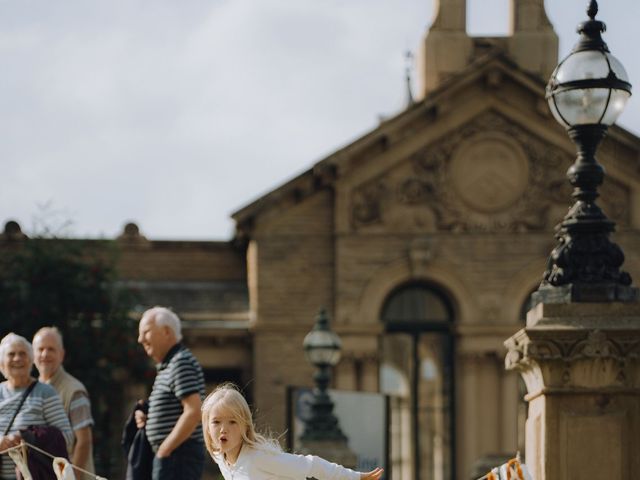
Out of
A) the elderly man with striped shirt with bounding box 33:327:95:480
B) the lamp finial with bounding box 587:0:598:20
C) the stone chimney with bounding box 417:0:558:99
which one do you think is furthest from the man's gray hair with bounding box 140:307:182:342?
the stone chimney with bounding box 417:0:558:99

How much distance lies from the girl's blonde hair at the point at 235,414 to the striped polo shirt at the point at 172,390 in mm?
3213

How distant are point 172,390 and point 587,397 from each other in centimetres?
296

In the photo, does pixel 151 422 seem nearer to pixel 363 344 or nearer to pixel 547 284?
pixel 547 284

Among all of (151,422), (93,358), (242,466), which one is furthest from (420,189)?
(242,466)

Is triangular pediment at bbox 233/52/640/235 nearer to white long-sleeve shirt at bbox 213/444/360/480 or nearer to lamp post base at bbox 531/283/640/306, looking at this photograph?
lamp post base at bbox 531/283/640/306

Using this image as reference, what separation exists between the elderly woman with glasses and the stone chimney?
25.7 m

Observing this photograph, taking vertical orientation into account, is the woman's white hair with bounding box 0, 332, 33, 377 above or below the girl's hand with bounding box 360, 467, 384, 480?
above

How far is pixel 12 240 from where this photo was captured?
119ft

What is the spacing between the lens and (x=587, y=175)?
11.8m

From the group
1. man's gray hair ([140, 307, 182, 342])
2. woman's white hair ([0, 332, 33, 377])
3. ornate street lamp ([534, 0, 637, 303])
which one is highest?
ornate street lamp ([534, 0, 637, 303])

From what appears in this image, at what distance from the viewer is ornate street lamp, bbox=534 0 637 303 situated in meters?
11.5

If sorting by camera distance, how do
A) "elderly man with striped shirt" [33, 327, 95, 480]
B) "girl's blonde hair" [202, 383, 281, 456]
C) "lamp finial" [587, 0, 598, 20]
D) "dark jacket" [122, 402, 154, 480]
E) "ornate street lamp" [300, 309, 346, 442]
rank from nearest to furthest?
"girl's blonde hair" [202, 383, 281, 456]
"lamp finial" [587, 0, 598, 20]
"dark jacket" [122, 402, 154, 480]
"elderly man with striped shirt" [33, 327, 95, 480]
"ornate street lamp" [300, 309, 346, 442]

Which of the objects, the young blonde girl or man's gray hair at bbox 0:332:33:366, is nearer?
the young blonde girl

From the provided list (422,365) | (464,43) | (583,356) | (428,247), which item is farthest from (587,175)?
(464,43)
